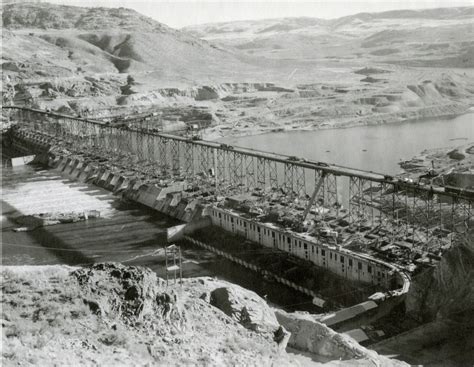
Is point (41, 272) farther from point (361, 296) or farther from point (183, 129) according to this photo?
point (183, 129)

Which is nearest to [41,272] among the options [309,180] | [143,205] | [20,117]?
[143,205]

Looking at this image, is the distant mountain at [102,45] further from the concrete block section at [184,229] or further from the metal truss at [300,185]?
the concrete block section at [184,229]

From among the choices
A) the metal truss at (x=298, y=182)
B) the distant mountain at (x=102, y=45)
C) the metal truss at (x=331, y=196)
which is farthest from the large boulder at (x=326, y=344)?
the distant mountain at (x=102, y=45)

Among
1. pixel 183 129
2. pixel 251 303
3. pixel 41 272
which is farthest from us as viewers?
pixel 183 129

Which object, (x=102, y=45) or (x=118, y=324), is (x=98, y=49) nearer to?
(x=102, y=45)

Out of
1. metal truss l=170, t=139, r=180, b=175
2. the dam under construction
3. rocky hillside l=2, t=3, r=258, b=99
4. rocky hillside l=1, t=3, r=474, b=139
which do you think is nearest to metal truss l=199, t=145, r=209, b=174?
the dam under construction

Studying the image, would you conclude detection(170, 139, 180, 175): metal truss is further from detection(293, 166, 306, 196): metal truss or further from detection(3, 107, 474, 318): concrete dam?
detection(293, 166, 306, 196): metal truss
